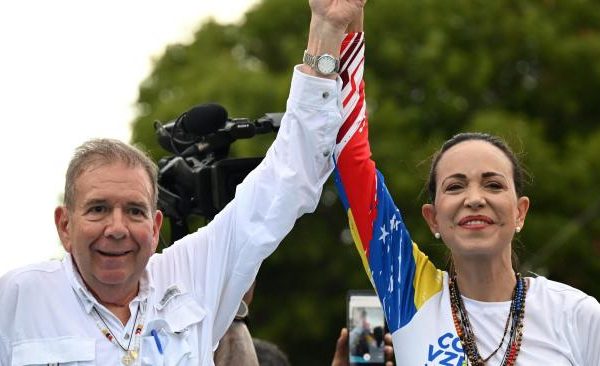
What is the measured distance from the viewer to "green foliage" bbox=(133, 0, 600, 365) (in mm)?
18516

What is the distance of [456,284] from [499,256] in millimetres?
194

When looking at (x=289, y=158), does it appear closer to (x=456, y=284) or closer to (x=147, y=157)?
(x=147, y=157)

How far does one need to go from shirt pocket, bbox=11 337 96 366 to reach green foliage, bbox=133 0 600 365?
1346cm

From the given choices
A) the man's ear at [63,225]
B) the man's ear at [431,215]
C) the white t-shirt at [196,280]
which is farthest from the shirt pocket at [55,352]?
the man's ear at [431,215]

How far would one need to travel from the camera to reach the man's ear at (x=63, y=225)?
3746 millimetres

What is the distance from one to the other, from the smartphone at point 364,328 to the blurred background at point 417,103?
1201 centimetres

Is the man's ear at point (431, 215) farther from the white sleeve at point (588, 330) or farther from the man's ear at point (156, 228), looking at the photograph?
the man's ear at point (156, 228)

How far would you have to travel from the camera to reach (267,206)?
3.76 meters

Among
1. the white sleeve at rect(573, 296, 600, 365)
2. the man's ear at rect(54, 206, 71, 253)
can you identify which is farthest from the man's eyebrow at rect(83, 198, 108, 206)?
the white sleeve at rect(573, 296, 600, 365)

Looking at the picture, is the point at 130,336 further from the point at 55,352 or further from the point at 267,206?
the point at 267,206

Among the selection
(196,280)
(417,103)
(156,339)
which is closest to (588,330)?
(196,280)

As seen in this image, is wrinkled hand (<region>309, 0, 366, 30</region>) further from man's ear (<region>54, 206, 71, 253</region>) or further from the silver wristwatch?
man's ear (<region>54, 206, 71, 253</region>)

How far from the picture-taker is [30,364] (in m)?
3.53

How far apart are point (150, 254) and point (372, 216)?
0.92 metres
